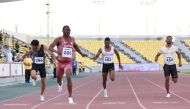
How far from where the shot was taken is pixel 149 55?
96500 mm

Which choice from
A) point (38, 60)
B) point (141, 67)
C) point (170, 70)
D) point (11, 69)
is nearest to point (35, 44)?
point (38, 60)

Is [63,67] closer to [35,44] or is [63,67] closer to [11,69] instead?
[35,44]

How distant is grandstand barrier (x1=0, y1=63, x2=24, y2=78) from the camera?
32125 millimetres

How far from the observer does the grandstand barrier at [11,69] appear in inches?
1265

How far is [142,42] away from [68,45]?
86.9m

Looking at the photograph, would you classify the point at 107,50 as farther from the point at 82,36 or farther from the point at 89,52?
the point at 82,36

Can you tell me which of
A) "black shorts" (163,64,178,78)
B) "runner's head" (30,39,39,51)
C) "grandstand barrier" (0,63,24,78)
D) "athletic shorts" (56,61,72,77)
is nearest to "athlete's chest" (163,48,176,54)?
"black shorts" (163,64,178,78)

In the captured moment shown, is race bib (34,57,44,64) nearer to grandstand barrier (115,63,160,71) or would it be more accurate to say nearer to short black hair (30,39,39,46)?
short black hair (30,39,39,46)

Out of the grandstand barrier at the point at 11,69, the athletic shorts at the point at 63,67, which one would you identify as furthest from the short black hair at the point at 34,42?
the grandstand barrier at the point at 11,69

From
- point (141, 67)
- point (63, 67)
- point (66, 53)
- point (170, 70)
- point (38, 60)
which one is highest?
point (66, 53)

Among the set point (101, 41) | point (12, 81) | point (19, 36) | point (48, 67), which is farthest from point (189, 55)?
point (12, 81)

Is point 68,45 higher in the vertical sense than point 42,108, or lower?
higher

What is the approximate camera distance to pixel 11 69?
114 feet

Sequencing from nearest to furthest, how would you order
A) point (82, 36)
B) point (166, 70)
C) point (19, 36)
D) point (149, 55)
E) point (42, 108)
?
point (42, 108)
point (166, 70)
point (19, 36)
point (149, 55)
point (82, 36)
